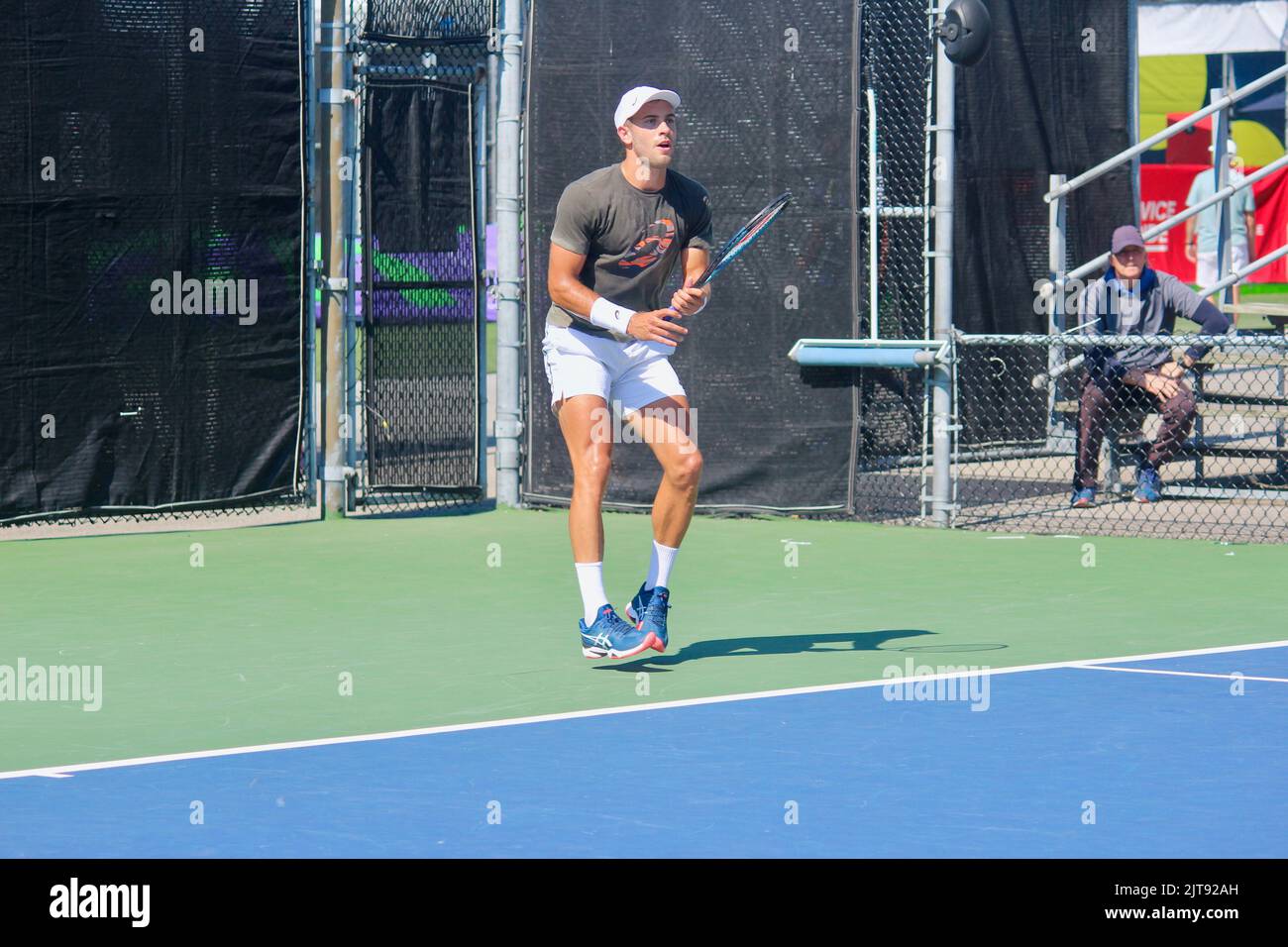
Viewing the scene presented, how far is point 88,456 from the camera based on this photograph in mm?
12078

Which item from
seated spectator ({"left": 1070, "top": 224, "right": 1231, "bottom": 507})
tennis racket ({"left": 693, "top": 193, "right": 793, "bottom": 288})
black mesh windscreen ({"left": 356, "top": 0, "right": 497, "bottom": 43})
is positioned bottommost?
seated spectator ({"left": 1070, "top": 224, "right": 1231, "bottom": 507})

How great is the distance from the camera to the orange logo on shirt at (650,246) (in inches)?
337

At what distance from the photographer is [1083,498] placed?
13.4 metres

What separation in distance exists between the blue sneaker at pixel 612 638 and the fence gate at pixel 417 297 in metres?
4.94

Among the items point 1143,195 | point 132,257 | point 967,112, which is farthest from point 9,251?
point 1143,195

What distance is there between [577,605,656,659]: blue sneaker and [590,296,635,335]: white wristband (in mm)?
1119

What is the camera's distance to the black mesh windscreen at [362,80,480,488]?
1302 cm

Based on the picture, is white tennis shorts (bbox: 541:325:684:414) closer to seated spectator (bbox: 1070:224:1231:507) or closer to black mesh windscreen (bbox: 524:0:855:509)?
black mesh windscreen (bbox: 524:0:855:509)

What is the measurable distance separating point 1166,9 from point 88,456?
22.4 m

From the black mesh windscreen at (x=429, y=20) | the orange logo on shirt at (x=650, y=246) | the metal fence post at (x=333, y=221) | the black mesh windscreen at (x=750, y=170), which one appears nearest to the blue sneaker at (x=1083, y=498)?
the black mesh windscreen at (x=750, y=170)

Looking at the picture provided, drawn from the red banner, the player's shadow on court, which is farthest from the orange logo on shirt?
the red banner

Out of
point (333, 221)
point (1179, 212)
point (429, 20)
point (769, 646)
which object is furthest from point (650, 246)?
point (1179, 212)

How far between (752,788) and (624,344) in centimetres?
265

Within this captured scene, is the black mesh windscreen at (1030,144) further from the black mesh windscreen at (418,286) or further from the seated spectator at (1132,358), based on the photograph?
the black mesh windscreen at (418,286)
